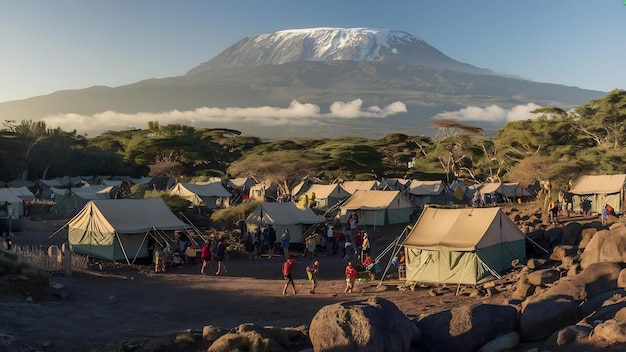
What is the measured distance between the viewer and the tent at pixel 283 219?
2564 cm

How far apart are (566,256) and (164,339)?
1120cm

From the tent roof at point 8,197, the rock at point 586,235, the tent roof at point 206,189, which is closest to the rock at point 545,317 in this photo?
the rock at point 586,235

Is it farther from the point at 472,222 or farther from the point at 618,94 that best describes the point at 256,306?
the point at 618,94

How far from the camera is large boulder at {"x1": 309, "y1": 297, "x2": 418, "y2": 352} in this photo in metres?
8.02

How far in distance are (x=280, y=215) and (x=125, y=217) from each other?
23.0 ft

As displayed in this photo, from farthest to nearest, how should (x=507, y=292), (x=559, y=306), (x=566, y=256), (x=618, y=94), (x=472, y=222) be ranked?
(x=618, y=94), (x=472, y=222), (x=566, y=256), (x=507, y=292), (x=559, y=306)

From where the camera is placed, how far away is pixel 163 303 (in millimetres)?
14992

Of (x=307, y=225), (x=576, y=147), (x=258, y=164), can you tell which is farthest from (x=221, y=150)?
(x=307, y=225)

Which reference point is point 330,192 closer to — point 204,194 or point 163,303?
point 204,194

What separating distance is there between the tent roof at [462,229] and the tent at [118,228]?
8868 mm

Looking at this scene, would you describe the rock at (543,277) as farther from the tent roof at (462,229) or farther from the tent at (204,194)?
the tent at (204,194)

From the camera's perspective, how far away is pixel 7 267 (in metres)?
15.1

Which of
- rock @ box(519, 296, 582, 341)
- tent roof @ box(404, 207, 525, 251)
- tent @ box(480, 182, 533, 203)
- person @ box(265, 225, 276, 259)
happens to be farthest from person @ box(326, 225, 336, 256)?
tent @ box(480, 182, 533, 203)

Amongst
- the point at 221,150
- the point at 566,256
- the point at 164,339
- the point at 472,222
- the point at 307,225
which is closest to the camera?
the point at 164,339
